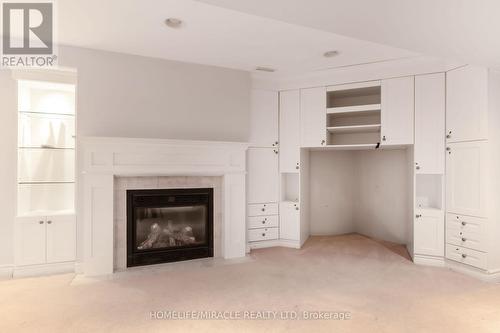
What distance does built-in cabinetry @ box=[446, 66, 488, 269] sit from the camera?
9.87ft

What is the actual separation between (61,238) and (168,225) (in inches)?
48.0

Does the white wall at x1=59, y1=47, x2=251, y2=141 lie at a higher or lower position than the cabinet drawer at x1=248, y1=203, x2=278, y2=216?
higher

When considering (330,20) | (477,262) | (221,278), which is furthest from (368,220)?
(330,20)

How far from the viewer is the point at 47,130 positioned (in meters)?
3.45

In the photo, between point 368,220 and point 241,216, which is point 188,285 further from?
point 368,220

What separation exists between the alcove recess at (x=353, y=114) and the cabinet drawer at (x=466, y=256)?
5.34 feet

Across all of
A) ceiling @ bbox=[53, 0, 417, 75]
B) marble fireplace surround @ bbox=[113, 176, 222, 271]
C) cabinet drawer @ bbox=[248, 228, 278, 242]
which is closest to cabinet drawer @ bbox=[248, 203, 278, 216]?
cabinet drawer @ bbox=[248, 228, 278, 242]

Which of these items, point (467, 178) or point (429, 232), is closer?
point (467, 178)

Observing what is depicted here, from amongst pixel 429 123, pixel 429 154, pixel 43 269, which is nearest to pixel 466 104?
pixel 429 123

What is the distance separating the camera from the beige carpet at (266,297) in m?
2.13

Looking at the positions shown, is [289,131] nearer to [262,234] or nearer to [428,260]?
[262,234]

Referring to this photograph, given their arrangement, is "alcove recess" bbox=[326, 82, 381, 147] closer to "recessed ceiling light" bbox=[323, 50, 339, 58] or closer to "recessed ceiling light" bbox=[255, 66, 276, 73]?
"recessed ceiling light" bbox=[323, 50, 339, 58]

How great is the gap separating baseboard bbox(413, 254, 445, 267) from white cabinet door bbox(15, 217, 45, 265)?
454 centimetres

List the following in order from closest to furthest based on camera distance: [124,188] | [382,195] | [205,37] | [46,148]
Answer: [205,37] < [124,188] < [46,148] < [382,195]
